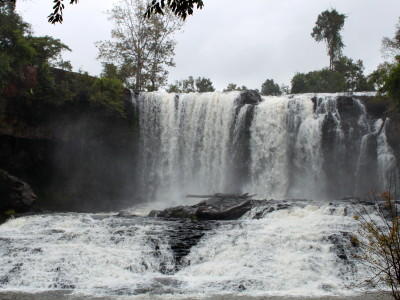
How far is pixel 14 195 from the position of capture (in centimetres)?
1886

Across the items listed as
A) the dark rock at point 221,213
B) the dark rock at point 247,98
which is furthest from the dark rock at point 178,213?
the dark rock at point 247,98

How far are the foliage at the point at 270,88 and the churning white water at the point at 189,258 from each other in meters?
39.5

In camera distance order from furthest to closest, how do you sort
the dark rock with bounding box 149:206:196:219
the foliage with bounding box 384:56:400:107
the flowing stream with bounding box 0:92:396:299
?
the foliage with bounding box 384:56:400:107 → the dark rock with bounding box 149:206:196:219 → the flowing stream with bounding box 0:92:396:299

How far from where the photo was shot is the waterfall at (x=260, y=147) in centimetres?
2356

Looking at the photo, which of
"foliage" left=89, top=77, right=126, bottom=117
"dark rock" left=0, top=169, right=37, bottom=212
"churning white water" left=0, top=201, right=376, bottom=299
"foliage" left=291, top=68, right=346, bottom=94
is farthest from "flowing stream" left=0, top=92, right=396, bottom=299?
"foliage" left=291, top=68, right=346, bottom=94

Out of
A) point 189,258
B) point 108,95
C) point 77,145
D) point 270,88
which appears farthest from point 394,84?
point 270,88

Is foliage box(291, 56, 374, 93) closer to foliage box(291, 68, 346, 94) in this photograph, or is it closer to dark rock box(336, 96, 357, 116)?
foliage box(291, 68, 346, 94)

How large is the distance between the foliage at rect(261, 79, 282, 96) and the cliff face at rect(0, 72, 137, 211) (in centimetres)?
2939

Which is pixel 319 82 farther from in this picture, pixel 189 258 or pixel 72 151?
pixel 189 258

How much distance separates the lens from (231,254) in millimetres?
11375

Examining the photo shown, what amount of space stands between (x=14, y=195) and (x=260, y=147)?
13.6 metres

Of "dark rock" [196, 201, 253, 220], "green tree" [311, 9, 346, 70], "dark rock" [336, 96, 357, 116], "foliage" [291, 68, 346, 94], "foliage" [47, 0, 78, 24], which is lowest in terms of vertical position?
"dark rock" [196, 201, 253, 220]

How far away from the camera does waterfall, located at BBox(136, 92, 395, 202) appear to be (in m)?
23.6

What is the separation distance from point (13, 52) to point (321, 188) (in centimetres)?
1784
